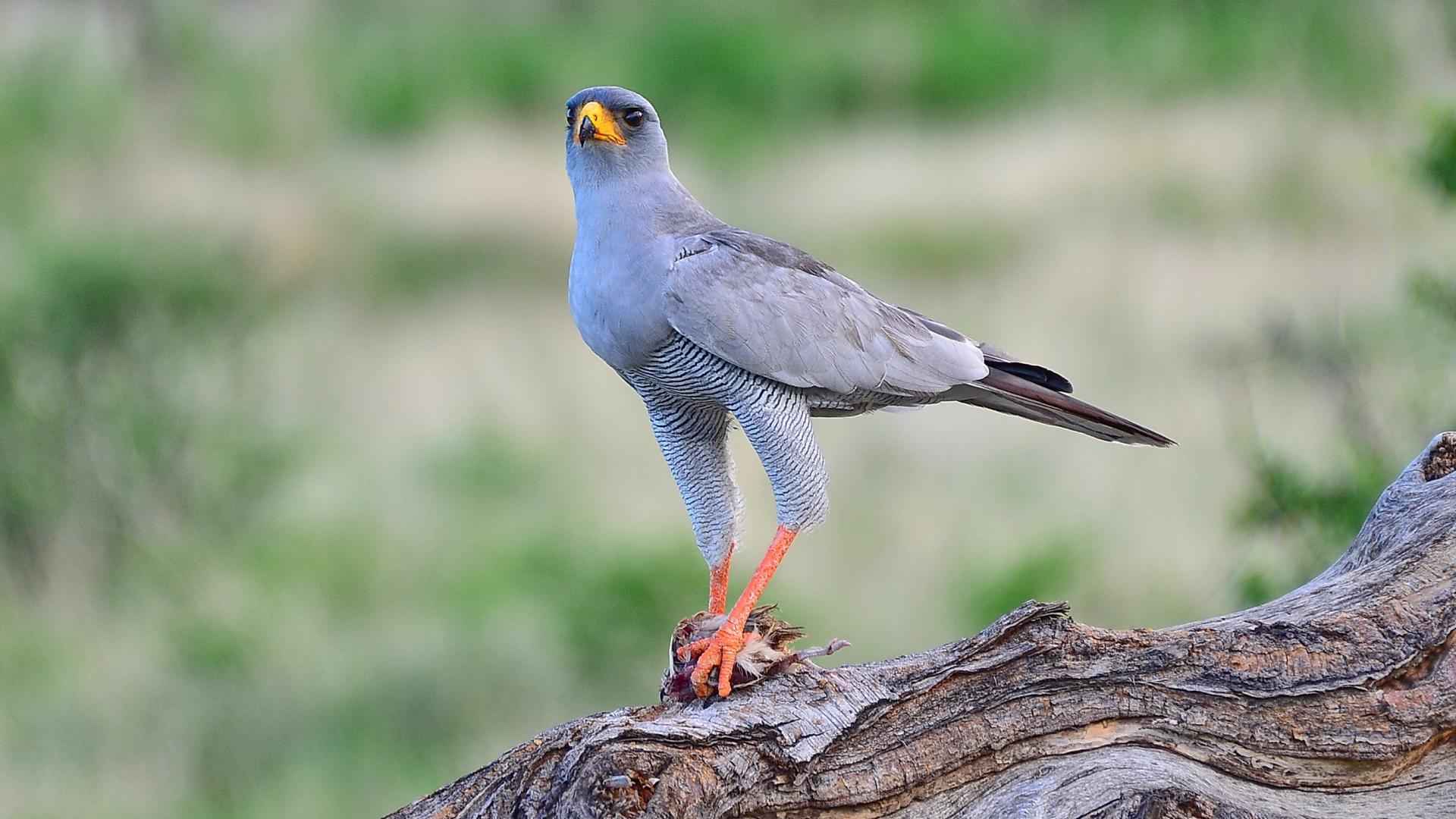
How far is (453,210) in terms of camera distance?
60.6ft

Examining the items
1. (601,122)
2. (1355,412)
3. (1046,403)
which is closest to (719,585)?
(1046,403)

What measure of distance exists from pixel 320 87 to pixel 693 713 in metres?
20.0

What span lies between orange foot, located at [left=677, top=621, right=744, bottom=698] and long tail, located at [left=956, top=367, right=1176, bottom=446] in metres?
1.00

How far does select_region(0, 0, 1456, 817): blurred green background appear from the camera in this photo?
9.72 meters

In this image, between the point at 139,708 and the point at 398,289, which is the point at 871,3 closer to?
the point at 398,289

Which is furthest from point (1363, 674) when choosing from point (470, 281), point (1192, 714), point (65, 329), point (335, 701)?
point (470, 281)

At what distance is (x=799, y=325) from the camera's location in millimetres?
3893

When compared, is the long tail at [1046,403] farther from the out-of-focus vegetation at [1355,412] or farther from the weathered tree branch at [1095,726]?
the out-of-focus vegetation at [1355,412]

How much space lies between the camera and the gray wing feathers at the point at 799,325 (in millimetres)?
3744

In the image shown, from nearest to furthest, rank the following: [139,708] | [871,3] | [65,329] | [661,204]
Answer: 1. [661,204]
2. [139,708]
3. [65,329]
4. [871,3]

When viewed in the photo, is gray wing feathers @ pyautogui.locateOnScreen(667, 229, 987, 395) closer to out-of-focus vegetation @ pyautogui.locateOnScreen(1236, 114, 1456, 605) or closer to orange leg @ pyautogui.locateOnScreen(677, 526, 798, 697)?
orange leg @ pyautogui.locateOnScreen(677, 526, 798, 697)

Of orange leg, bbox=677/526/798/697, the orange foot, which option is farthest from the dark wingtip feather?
the orange foot

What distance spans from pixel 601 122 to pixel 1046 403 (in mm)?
1425

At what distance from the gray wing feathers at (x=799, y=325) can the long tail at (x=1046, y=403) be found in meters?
0.09
